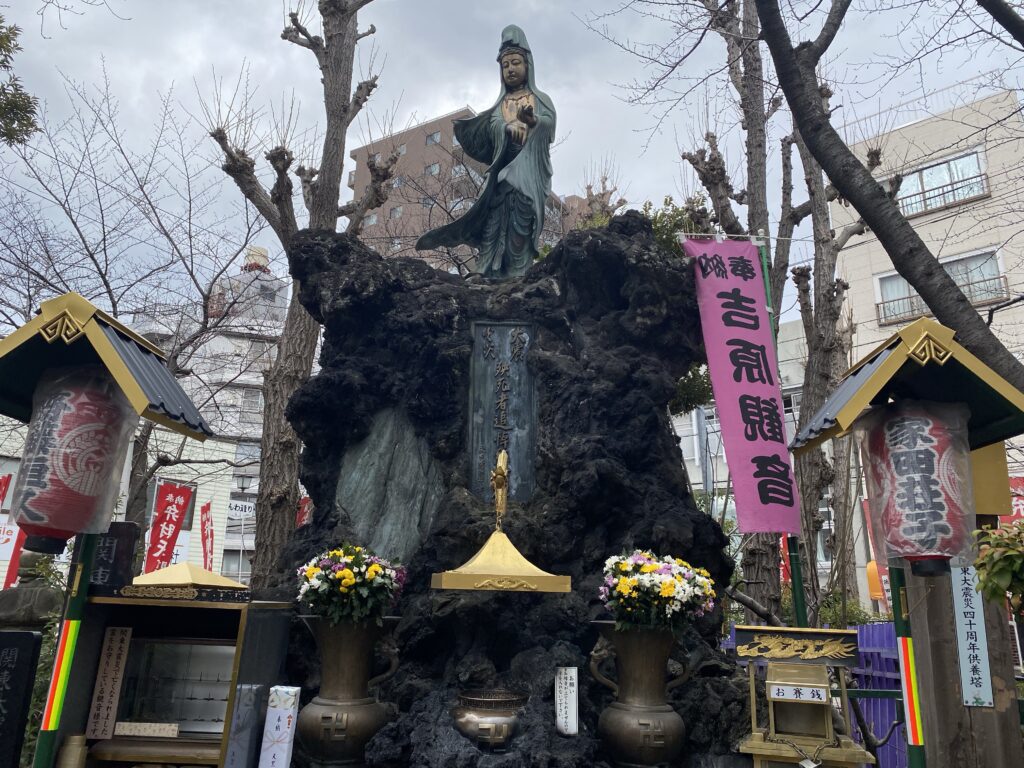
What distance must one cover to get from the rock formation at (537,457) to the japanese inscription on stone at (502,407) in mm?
113

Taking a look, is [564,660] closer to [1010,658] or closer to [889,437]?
[889,437]

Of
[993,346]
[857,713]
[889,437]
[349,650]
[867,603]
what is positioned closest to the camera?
[889,437]

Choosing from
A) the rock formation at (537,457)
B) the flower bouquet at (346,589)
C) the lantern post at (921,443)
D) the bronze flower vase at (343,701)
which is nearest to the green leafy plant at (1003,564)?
the lantern post at (921,443)

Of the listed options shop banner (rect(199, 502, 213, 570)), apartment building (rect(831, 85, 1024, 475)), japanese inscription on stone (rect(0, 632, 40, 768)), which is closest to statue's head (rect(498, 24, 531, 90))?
japanese inscription on stone (rect(0, 632, 40, 768))

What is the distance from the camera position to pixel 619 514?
657 cm

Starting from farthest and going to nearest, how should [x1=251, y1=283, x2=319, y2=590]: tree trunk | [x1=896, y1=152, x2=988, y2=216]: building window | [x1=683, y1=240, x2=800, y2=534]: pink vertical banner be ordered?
[x1=896, y1=152, x2=988, y2=216]: building window → [x1=251, y1=283, x2=319, y2=590]: tree trunk → [x1=683, y1=240, x2=800, y2=534]: pink vertical banner

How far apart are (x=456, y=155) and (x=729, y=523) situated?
11811 millimetres

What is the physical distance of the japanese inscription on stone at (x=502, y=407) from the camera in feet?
23.4

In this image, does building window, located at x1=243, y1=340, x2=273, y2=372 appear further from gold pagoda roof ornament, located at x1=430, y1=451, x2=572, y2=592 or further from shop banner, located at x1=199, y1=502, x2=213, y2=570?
gold pagoda roof ornament, located at x1=430, y1=451, x2=572, y2=592

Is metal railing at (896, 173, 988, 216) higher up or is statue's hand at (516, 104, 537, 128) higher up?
metal railing at (896, 173, 988, 216)

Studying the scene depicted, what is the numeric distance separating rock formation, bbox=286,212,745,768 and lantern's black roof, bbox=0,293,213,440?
97.4 inches

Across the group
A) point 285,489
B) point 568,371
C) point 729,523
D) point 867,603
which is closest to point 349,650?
point 568,371

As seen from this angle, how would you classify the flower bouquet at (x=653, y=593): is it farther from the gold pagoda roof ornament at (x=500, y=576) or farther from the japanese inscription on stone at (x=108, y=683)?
the japanese inscription on stone at (x=108, y=683)

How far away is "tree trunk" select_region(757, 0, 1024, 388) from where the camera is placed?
4.90 metres
